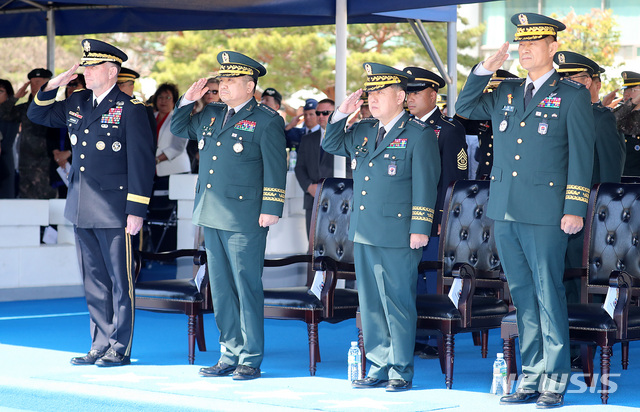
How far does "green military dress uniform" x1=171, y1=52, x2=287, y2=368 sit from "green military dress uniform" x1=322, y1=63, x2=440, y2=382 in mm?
526

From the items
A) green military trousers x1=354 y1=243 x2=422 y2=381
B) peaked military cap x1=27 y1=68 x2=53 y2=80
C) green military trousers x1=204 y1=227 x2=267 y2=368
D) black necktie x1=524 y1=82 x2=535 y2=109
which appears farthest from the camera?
peaked military cap x1=27 y1=68 x2=53 y2=80

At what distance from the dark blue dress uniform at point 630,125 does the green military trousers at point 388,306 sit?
3.47m

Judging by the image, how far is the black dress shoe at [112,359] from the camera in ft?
19.2

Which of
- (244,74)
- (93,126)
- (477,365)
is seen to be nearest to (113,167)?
(93,126)

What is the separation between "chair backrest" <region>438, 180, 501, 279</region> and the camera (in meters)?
5.97

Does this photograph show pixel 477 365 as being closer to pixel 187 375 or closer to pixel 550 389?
pixel 550 389

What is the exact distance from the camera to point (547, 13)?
33656 millimetres

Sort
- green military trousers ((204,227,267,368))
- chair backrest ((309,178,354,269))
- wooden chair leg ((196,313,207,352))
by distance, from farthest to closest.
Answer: wooden chair leg ((196,313,207,352)) < chair backrest ((309,178,354,269)) < green military trousers ((204,227,267,368))

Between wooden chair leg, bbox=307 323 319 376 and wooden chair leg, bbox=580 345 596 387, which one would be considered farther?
wooden chair leg, bbox=307 323 319 376

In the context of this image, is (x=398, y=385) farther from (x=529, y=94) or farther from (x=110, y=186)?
(x=110, y=186)

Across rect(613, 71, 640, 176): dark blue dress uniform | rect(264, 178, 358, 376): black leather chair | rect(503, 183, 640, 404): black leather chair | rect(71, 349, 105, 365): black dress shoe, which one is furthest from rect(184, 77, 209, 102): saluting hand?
rect(613, 71, 640, 176): dark blue dress uniform

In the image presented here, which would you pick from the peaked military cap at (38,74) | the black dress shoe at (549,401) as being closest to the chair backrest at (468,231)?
the black dress shoe at (549,401)

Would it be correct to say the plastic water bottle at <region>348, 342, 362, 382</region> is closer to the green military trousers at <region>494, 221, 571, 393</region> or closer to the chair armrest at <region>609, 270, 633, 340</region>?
the green military trousers at <region>494, 221, 571, 393</region>

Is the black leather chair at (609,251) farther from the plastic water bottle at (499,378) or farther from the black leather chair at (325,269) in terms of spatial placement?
the black leather chair at (325,269)
